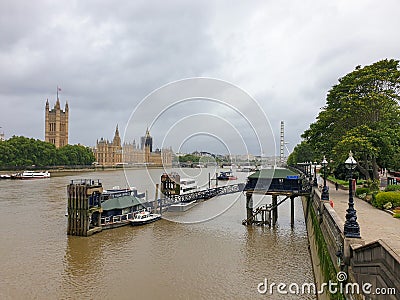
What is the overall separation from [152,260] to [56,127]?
470 feet

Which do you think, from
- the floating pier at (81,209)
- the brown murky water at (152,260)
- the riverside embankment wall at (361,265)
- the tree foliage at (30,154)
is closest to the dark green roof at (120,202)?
the floating pier at (81,209)

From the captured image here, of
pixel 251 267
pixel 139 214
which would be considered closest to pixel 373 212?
pixel 251 267

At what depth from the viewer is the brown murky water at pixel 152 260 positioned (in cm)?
1573

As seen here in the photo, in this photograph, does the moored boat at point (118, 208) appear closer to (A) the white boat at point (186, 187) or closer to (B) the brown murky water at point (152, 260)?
(B) the brown murky water at point (152, 260)

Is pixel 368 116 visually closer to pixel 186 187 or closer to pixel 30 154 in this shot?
pixel 186 187

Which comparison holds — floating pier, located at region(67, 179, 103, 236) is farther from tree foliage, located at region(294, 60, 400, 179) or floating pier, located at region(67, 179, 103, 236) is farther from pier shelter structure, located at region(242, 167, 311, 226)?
tree foliage, located at region(294, 60, 400, 179)

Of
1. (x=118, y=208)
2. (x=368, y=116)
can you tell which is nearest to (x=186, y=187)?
(x=118, y=208)

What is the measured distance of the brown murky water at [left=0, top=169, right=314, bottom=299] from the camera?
15.7 metres

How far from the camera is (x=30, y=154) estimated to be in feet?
330

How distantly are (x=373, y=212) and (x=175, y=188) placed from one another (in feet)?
Result: 90.0

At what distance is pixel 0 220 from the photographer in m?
31.0

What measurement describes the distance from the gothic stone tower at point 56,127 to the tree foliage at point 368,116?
5519 inches

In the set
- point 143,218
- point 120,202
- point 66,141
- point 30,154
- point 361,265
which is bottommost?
point 143,218

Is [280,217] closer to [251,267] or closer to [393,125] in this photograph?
[393,125]
